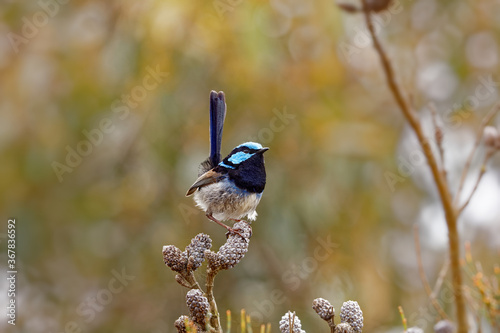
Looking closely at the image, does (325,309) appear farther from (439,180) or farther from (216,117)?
(216,117)

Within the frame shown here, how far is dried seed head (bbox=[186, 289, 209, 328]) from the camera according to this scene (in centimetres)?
111

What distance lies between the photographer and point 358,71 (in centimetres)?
480

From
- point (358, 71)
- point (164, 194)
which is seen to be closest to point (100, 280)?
point (164, 194)

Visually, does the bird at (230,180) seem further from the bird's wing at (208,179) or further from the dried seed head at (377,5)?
the dried seed head at (377,5)

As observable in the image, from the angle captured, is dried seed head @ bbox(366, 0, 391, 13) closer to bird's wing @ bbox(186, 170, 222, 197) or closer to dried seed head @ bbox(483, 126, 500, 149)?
dried seed head @ bbox(483, 126, 500, 149)

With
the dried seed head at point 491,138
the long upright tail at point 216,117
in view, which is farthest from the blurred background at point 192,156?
the dried seed head at point 491,138

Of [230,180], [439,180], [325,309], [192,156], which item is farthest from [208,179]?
[192,156]

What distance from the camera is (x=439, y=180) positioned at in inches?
42.2

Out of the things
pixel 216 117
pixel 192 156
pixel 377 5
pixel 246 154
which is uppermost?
pixel 377 5

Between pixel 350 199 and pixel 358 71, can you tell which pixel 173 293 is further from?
pixel 358 71

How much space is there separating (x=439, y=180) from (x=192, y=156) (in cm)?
288

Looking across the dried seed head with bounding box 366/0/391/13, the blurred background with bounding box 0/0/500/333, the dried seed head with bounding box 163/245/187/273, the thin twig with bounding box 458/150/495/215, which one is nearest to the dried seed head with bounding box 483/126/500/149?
the thin twig with bounding box 458/150/495/215

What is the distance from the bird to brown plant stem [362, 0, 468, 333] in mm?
862

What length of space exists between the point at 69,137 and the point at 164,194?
2.42 feet
